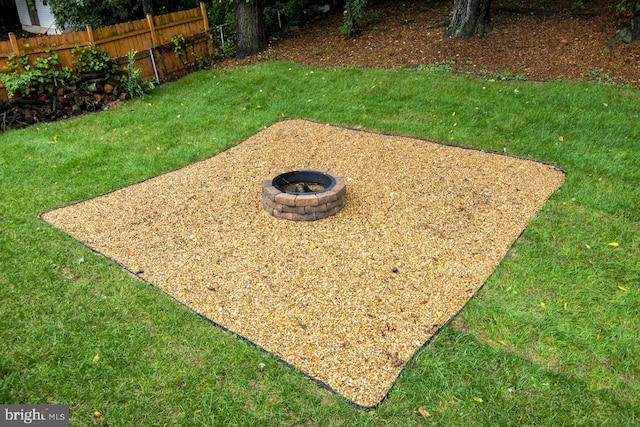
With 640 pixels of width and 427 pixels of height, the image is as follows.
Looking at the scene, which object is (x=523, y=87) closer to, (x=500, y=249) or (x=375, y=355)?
(x=500, y=249)

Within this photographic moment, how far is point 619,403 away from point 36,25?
2312 cm

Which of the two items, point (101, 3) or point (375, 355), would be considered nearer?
point (375, 355)

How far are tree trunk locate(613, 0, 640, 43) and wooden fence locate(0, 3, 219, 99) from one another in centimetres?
899

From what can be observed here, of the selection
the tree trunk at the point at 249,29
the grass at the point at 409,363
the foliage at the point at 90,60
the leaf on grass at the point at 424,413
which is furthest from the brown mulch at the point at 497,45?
the leaf on grass at the point at 424,413

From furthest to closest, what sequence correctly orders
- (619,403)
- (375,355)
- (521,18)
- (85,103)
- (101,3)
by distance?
1. (101,3)
2. (521,18)
3. (85,103)
4. (375,355)
5. (619,403)

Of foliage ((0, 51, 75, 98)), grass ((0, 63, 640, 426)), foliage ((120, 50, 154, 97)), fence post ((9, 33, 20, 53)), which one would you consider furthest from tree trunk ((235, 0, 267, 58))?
grass ((0, 63, 640, 426))

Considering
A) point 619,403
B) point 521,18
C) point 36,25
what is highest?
point 36,25

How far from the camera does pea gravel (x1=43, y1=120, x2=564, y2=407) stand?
3.63 metres

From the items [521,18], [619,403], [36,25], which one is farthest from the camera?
[36,25]

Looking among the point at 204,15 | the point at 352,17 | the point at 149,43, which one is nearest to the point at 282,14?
the point at 352,17

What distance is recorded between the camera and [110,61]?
9398 millimetres

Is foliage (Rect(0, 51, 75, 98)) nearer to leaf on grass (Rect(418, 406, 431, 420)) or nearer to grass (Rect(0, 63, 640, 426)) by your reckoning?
grass (Rect(0, 63, 640, 426))

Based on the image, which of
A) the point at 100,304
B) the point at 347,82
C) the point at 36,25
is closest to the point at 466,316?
the point at 100,304

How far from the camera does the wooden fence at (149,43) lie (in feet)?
27.9
